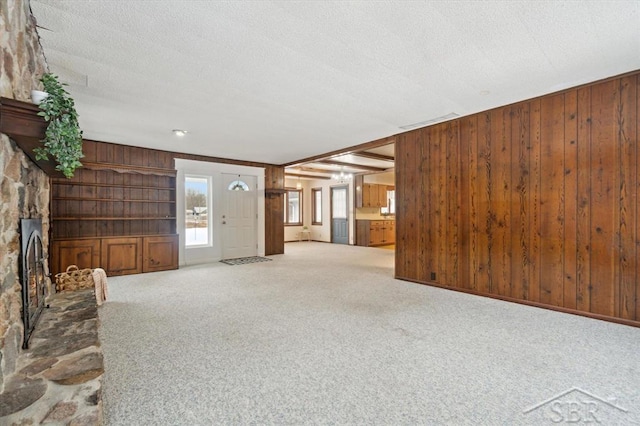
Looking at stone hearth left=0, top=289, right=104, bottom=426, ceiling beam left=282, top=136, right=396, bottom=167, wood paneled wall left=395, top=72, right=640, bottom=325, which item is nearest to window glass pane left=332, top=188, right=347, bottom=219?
ceiling beam left=282, top=136, right=396, bottom=167

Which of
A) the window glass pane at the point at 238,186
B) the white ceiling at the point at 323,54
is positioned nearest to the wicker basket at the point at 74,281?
the white ceiling at the point at 323,54

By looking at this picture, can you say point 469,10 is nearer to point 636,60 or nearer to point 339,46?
point 339,46

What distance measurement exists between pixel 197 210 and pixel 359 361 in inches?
220

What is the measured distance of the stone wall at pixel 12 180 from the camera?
4.96 feet

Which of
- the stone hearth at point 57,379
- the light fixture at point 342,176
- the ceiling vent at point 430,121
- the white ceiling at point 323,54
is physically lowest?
the stone hearth at point 57,379

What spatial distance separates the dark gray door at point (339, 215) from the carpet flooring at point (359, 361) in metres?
6.67

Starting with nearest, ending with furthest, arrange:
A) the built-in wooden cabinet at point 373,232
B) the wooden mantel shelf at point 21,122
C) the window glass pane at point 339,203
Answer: the wooden mantel shelf at point 21,122, the built-in wooden cabinet at point 373,232, the window glass pane at point 339,203

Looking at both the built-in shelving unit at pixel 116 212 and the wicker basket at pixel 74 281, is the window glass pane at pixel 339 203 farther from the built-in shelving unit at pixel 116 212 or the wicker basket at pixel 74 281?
the wicker basket at pixel 74 281

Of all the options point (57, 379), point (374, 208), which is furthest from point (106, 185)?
point (374, 208)

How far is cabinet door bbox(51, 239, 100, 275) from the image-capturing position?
4.94 m

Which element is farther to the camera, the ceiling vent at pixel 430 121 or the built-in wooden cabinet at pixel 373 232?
the built-in wooden cabinet at pixel 373 232

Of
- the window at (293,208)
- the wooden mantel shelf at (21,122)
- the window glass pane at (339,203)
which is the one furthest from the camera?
the window at (293,208)

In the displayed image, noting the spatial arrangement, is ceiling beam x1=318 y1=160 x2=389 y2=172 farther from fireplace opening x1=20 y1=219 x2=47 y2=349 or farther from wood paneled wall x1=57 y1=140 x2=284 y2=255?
fireplace opening x1=20 y1=219 x2=47 y2=349

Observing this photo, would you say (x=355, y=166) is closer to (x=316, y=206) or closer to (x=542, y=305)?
(x=316, y=206)
